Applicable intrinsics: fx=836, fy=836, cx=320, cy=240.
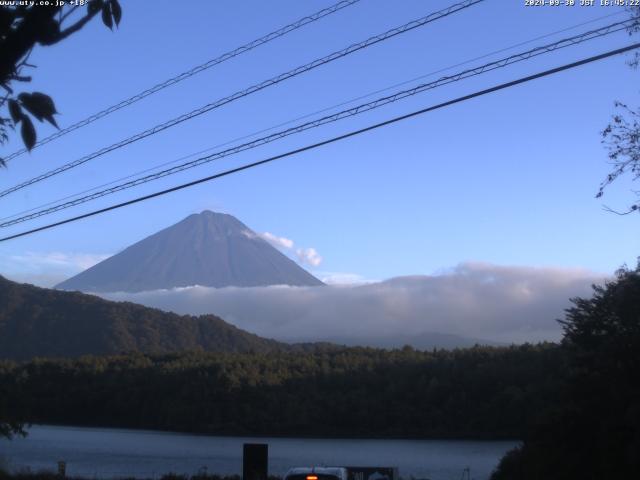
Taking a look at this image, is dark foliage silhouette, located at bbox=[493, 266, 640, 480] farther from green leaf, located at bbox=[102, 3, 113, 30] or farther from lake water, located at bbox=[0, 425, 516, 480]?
lake water, located at bbox=[0, 425, 516, 480]

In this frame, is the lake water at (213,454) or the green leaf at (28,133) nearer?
the green leaf at (28,133)

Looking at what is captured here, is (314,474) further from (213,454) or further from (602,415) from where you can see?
(213,454)

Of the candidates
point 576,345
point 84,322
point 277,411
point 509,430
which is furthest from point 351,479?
point 84,322

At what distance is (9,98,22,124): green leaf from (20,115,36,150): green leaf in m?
0.03

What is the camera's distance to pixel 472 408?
4841 centimetres

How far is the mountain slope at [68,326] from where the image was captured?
84500 mm

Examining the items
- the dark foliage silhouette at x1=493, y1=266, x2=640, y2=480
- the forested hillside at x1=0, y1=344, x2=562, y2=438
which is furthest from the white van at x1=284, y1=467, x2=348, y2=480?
the forested hillside at x1=0, y1=344, x2=562, y2=438

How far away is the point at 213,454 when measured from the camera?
145ft

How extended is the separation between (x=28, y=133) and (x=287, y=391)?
60064 mm

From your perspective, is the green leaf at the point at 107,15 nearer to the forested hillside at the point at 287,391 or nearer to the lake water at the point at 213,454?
the lake water at the point at 213,454

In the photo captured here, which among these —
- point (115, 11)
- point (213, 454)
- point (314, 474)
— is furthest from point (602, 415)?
point (213, 454)

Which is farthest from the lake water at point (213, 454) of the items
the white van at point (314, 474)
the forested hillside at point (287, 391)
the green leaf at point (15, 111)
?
the green leaf at point (15, 111)

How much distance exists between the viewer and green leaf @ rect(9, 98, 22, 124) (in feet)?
13.3

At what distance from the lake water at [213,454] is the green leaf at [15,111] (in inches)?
1091
